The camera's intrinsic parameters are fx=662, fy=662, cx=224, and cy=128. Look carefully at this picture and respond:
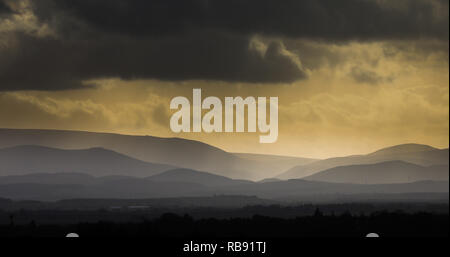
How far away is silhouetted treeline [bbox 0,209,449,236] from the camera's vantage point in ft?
427

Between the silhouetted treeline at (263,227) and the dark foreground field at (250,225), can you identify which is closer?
the silhouetted treeline at (263,227)

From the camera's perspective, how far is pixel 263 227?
145625 mm

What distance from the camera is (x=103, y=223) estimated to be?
521 feet

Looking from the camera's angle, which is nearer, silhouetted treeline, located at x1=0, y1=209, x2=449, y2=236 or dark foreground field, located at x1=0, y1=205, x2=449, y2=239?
silhouetted treeline, located at x1=0, y1=209, x2=449, y2=236

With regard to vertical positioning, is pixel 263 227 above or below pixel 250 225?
below

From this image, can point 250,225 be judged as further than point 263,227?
No

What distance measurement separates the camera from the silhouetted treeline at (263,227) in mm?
130250
